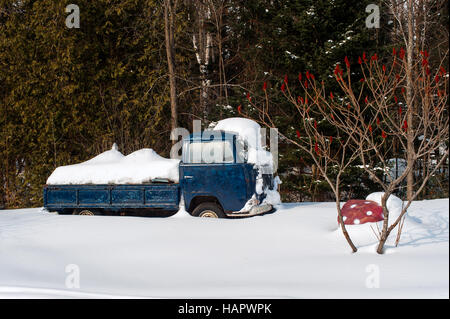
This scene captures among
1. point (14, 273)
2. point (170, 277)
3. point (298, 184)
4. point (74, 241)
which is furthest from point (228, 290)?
→ point (298, 184)

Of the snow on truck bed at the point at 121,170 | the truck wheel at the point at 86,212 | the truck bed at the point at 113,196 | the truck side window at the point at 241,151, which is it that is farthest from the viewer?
the truck wheel at the point at 86,212

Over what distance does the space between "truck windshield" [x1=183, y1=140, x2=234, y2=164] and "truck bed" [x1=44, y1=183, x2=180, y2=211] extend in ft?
2.18

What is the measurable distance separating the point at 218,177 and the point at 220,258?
2689mm

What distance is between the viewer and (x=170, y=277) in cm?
612

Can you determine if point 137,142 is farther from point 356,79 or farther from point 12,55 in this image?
→ point 356,79

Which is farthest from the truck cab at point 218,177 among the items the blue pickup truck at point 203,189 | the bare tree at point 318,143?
the bare tree at point 318,143

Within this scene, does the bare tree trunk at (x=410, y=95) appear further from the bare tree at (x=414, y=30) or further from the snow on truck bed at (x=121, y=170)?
the snow on truck bed at (x=121, y=170)

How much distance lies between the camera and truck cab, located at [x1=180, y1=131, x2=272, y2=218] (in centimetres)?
929

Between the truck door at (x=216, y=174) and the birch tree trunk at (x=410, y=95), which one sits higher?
the birch tree trunk at (x=410, y=95)

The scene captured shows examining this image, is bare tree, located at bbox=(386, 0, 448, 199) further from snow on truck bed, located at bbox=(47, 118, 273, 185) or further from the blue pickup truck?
the blue pickup truck

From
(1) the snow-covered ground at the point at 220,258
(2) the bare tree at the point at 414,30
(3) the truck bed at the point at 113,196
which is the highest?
(2) the bare tree at the point at 414,30

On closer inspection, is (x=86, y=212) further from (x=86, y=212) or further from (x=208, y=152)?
(x=208, y=152)

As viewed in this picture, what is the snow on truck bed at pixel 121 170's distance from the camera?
981 centimetres

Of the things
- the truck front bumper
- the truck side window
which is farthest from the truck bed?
the truck side window
